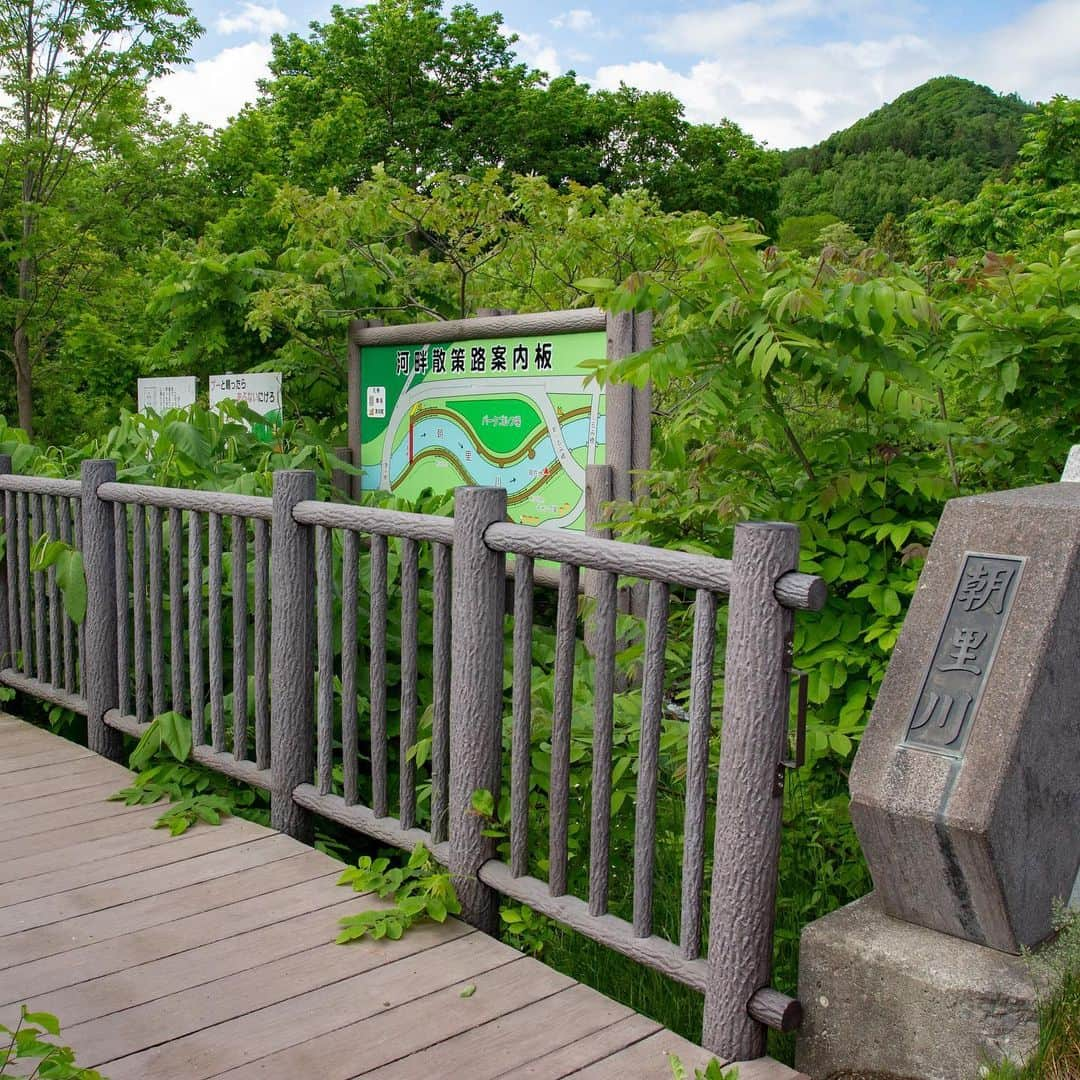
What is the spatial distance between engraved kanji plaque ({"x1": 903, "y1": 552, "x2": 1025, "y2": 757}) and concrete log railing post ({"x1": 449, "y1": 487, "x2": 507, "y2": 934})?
1.04 meters

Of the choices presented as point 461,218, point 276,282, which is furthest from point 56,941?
point 461,218

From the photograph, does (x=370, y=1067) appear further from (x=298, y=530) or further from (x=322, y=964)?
(x=298, y=530)

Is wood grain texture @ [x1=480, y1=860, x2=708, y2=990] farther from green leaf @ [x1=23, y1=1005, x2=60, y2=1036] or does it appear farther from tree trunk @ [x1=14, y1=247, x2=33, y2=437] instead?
tree trunk @ [x1=14, y1=247, x2=33, y2=437]

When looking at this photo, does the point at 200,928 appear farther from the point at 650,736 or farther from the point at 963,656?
the point at 963,656

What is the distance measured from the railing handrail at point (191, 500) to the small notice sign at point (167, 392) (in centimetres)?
290

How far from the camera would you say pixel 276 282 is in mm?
6719

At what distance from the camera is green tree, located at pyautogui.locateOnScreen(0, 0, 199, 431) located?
10164mm

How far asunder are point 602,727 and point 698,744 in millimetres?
278

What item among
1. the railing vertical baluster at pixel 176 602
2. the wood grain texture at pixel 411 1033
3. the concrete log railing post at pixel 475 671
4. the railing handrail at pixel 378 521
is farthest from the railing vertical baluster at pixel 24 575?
the wood grain texture at pixel 411 1033

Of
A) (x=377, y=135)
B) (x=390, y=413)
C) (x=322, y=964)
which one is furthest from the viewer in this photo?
(x=377, y=135)

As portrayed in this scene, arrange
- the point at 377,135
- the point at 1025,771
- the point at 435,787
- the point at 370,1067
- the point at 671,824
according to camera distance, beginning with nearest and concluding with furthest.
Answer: the point at 1025,771, the point at 370,1067, the point at 435,787, the point at 671,824, the point at 377,135

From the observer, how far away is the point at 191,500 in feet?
12.1

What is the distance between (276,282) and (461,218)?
3.92 ft

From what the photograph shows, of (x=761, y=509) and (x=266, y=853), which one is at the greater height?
(x=761, y=509)
